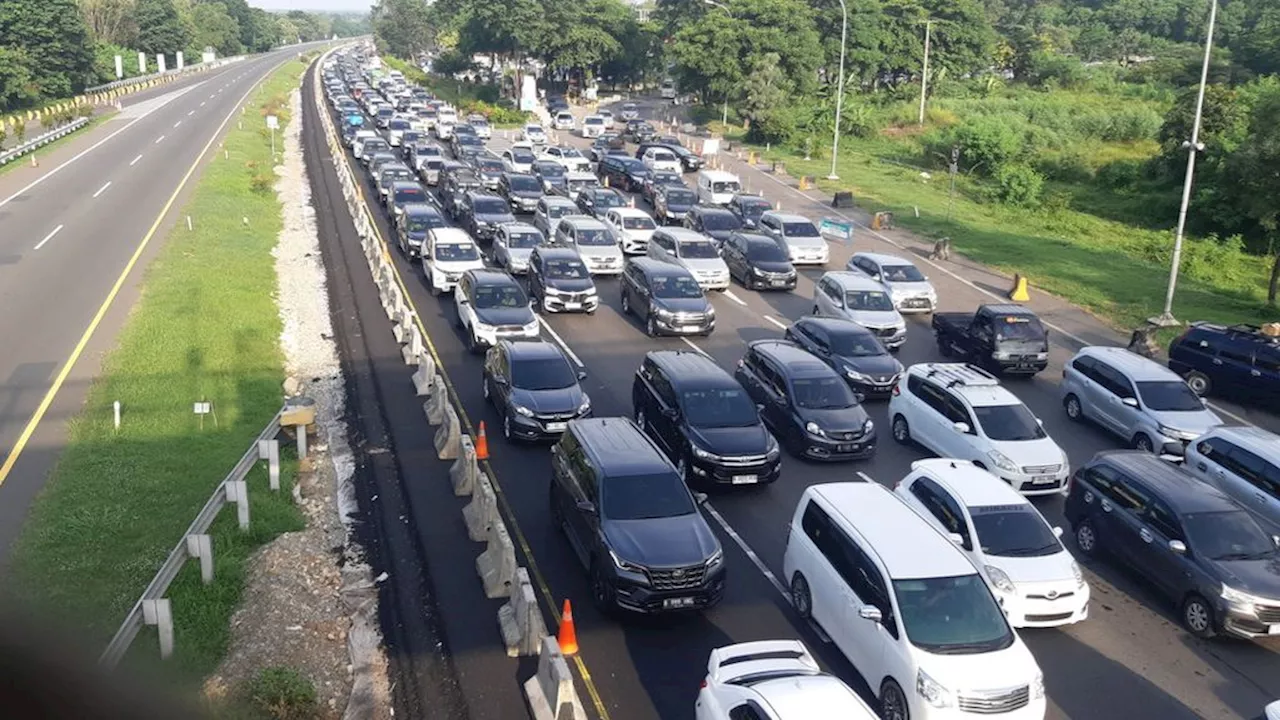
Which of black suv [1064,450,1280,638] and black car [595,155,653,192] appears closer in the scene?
black suv [1064,450,1280,638]

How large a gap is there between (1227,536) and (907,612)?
5756 millimetres

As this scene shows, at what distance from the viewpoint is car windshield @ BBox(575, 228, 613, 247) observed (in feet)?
108

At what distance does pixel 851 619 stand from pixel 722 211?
26446 mm

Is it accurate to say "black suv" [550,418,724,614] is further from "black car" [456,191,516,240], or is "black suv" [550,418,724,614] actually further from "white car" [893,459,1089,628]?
"black car" [456,191,516,240]

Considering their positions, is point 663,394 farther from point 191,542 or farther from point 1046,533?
point 191,542

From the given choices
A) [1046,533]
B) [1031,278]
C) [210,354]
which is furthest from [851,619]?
[1031,278]

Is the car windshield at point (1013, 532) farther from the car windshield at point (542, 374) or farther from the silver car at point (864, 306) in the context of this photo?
the silver car at point (864, 306)

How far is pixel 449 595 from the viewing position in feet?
45.6

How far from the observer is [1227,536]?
46.8 ft

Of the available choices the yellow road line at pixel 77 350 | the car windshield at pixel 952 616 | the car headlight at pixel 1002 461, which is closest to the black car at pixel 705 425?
the car headlight at pixel 1002 461

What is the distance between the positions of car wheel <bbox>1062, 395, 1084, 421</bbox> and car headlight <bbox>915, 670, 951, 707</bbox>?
43.0 ft

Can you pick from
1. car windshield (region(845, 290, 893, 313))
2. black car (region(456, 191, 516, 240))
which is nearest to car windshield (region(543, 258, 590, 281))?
black car (region(456, 191, 516, 240))

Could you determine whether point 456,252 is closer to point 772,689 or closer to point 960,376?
point 960,376

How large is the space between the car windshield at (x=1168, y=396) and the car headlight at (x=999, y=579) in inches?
336
